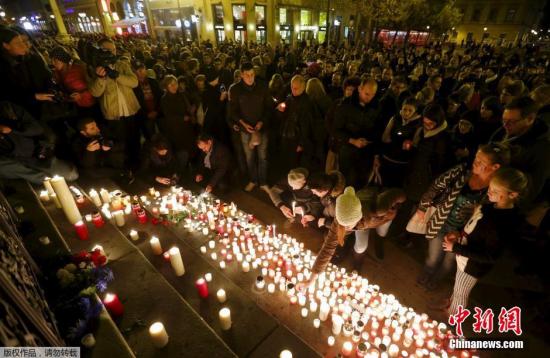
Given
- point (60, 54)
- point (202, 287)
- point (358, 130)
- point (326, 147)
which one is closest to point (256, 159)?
point (326, 147)

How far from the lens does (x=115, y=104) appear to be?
Result: 5.11 metres

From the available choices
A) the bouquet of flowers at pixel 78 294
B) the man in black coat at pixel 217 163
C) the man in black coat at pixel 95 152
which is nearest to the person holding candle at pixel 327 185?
the bouquet of flowers at pixel 78 294

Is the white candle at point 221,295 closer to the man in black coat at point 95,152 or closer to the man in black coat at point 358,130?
the man in black coat at point 358,130

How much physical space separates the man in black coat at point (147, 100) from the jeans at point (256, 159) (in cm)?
196

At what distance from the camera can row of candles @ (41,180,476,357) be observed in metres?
2.73

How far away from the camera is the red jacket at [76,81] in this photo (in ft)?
15.3

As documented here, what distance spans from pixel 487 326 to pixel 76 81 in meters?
6.59

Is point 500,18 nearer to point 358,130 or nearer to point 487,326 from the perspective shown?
point 358,130

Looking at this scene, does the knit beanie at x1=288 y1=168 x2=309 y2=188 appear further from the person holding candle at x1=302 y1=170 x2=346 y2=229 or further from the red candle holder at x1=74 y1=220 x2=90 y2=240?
the red candle holder at x1=74 y1=220 x2=90 y2=240

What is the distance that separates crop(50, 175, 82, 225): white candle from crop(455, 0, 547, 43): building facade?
49040 millimetres

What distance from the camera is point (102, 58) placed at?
4.76 meters

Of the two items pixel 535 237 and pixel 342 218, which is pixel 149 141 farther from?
pixel 535 237

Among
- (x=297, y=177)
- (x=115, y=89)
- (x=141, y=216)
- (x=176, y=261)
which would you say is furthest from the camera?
(x=115, y=89)

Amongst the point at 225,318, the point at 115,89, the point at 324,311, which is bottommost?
the point at 324,311
